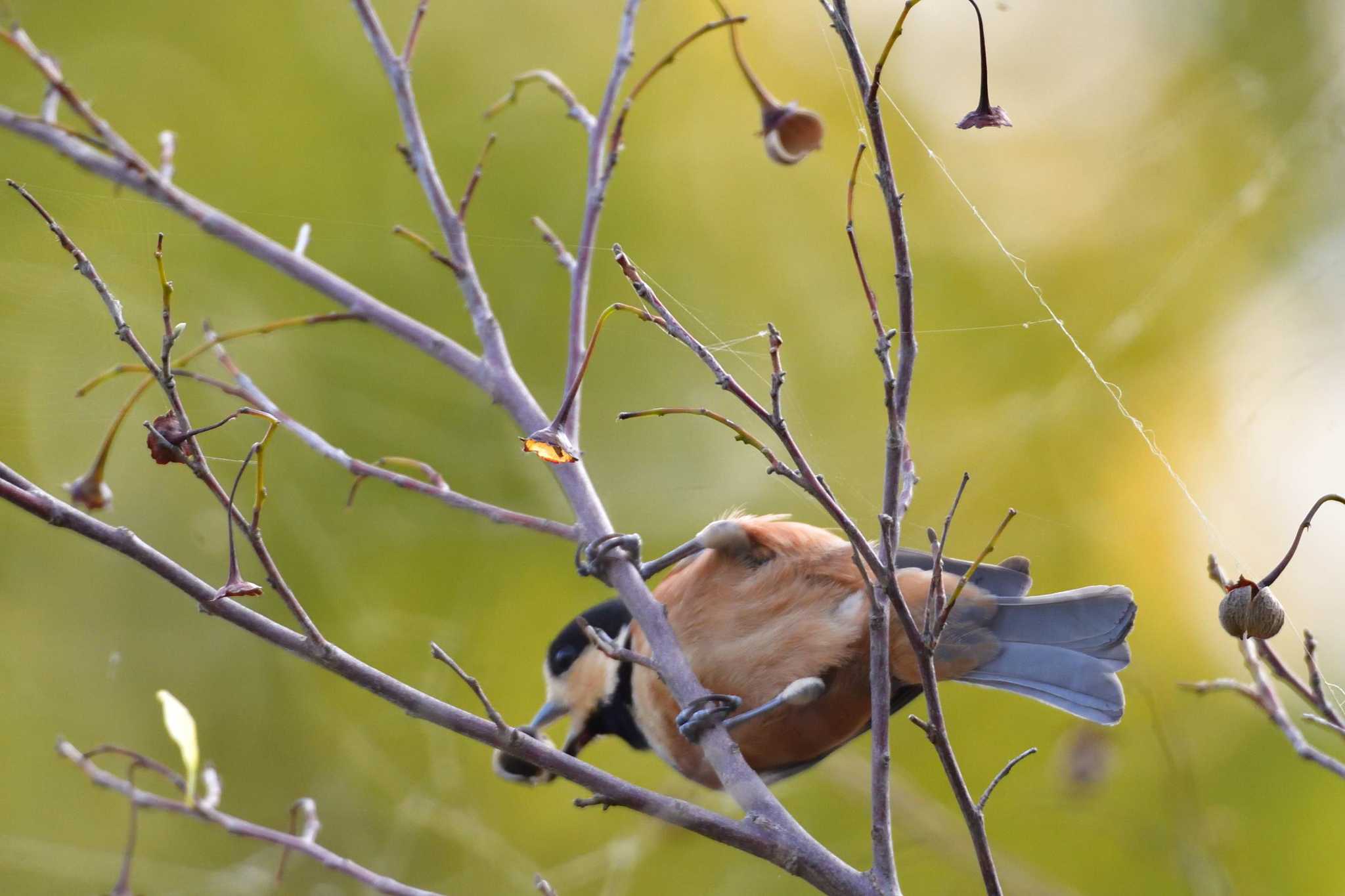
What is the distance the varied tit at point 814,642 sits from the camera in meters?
1.68

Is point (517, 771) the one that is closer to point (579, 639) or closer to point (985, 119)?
point (579, 639)

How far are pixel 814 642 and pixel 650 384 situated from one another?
183 centimetres

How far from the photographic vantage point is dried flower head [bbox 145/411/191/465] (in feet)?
3.58

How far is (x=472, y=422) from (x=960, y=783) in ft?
9.13

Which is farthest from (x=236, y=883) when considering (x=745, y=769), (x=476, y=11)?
(x=476, y=11)

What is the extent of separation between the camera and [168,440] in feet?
3.57

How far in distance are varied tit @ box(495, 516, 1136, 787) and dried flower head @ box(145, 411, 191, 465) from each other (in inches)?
23.5

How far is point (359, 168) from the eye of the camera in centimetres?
392

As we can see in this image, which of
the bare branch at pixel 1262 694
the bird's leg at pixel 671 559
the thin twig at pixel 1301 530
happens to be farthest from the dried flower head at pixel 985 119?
the bird's leg at pixel 671 559

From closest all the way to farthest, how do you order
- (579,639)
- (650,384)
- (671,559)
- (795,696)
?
(795,696)
(671,559)
(579,639)
(650,384)

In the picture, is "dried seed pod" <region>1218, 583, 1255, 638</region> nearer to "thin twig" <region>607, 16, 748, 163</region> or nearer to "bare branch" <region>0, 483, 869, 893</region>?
"bare branch" <region>0, 483, 869, 893</region>

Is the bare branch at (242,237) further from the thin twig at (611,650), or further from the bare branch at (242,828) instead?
the bare branch at (242,828)

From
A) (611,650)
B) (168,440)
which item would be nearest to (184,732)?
(168,440)

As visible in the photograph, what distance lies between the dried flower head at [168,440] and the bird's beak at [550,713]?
118 cm
